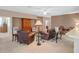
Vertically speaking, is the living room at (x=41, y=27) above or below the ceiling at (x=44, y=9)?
below

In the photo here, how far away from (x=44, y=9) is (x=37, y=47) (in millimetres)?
894

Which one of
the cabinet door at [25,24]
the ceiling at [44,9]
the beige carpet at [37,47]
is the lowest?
the beige carpet at [37,47]

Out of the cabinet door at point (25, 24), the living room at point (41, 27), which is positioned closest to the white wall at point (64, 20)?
the living room at point (41, 27)

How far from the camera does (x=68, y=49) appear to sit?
2479 mm

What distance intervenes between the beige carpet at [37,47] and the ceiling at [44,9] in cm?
62

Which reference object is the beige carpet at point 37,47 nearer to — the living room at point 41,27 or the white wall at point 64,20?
the living room at point 41,27

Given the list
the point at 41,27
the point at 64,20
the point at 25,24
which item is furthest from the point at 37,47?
the point at 64,20

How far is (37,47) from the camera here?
249cm

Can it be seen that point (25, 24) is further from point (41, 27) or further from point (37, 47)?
point (37, 47)

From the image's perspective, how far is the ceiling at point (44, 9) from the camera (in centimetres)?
243

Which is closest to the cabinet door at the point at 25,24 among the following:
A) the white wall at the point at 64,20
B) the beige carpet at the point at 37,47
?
the beige carpet at the point at 37,47

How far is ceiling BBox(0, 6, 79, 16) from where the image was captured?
2432 mm
